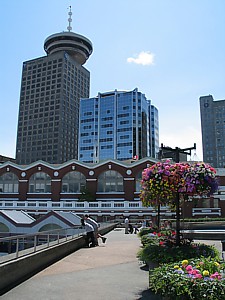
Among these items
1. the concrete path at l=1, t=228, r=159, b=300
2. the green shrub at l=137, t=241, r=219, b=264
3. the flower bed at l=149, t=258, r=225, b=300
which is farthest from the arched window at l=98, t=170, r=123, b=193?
the flower bed at l=149, t=258, r=225, b=300

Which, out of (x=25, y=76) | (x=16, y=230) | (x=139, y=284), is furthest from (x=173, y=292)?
(x=25, y=76)

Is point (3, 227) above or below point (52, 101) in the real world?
below

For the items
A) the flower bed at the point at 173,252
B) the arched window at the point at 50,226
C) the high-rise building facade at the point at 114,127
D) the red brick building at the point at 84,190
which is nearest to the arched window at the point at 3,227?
the arched window at the point at 50,226

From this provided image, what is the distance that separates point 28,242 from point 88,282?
3.04 meters

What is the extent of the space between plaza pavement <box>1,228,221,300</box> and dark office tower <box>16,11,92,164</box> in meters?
142

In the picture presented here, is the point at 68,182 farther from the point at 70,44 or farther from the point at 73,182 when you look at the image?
the point at 70,44

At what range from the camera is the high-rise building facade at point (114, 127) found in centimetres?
12975

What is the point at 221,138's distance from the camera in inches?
5497

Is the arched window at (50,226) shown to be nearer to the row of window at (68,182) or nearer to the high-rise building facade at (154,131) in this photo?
the row of window at (68,182)

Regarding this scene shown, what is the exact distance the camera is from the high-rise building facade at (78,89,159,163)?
130m

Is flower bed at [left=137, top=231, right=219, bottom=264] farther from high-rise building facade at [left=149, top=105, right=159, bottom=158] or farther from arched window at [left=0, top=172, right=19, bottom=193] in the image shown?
high-rise building facade at [left=149, top=105, right=159, bottom=158]

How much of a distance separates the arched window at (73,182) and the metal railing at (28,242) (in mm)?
33454

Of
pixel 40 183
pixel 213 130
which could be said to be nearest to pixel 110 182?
pixel 40 183

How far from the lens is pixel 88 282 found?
335 inches
